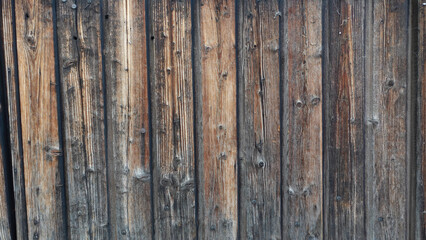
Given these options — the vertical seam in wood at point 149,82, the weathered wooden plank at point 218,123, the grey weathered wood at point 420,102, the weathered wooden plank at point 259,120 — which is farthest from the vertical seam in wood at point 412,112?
the vertical seam in wood at point 149,82

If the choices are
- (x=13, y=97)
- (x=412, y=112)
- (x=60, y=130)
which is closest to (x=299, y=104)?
(x=412, y=112)

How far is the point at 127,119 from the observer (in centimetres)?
195

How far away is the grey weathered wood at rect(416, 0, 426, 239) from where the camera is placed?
197cm

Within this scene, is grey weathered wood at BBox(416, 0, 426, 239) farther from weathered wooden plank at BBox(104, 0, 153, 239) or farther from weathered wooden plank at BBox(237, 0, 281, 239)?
weathered wooden plank at BBox(104, 0, 153, 239)

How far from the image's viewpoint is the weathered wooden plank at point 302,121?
196 cm

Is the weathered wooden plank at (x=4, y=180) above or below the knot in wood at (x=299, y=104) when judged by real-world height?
below

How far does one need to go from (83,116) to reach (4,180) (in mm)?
507

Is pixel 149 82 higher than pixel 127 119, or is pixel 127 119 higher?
pixel 149 82

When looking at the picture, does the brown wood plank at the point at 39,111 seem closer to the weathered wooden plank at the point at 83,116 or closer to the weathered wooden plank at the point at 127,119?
the weathered wooden plank at the point at 83,116

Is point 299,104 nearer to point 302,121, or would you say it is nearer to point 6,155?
point 302,121

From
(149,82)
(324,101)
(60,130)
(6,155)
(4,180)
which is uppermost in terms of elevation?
(149,82)

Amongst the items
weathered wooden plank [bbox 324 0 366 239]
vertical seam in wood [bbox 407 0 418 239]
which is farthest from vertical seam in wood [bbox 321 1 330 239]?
vertical seam in wood [bbox 407 0 418 239]

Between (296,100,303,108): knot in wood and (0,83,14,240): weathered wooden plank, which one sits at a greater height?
(296,100,303,108): knot in wood

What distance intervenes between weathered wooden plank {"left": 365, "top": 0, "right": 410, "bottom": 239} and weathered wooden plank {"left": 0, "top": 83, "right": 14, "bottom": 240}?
5.99 feet
